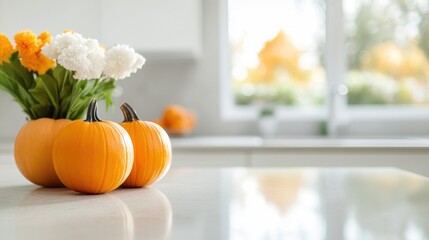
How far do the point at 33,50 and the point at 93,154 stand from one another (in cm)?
26

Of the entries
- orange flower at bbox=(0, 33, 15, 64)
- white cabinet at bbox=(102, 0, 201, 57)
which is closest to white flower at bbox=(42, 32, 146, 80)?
orange flower at bbox=(0, 33, 15, 64)

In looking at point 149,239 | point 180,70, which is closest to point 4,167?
point 149,239

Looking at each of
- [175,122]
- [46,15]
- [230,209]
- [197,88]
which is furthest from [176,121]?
[230,209]

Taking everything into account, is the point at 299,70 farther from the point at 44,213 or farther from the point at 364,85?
the point at 44,213

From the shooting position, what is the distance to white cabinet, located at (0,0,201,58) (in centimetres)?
282

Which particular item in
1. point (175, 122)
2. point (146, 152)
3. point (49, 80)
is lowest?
point (175, 122)

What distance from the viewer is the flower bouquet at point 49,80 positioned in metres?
0.99

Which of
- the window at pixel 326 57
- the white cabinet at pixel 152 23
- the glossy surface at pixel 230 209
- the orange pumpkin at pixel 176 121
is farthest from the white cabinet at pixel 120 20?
the glossy surface at pixel 230 209

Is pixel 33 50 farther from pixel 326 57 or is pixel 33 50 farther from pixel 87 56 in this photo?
pixel 326 57

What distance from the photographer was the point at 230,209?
0.87 metres

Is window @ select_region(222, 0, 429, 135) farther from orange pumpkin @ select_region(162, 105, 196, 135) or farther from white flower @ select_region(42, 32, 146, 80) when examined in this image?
white flower @ select_region(42, 32, 146, 80)

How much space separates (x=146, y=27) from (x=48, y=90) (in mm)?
1785

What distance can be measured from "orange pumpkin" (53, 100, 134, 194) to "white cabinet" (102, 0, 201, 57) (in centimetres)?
186

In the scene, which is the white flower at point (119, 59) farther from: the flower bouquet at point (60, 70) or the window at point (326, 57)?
the window at point (326, 57)
